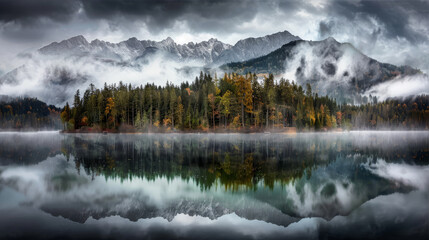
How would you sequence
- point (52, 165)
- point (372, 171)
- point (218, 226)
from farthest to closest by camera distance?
1. point (52, 165)
2. point (372, 171)
3. point (218, 226)

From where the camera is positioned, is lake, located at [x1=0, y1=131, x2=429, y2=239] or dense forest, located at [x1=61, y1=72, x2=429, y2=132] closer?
lake, located at [x1=0, y1=131, x2=429, y2=239]

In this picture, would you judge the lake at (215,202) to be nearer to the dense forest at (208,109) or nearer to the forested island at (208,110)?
the dense forest at (208,109)

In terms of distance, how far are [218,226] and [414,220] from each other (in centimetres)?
958

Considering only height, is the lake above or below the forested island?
below

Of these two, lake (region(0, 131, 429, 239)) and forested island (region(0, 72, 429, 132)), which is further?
forested island (region(0, 72, 429, 132))

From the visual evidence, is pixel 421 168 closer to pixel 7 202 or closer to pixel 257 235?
pixel 257 235

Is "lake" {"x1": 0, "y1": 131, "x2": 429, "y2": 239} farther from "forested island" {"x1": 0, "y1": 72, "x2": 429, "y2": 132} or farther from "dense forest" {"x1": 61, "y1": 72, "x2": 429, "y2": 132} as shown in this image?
"forested island" {"x1": 0, "y1": 72, "x2": 429, "y2": 132}

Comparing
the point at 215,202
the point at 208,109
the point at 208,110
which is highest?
the point at 208,109

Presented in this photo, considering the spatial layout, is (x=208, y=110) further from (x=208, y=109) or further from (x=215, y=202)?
(x=215, y=202)

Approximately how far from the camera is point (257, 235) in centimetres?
1318

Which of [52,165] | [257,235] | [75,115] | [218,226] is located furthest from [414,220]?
[75,115]

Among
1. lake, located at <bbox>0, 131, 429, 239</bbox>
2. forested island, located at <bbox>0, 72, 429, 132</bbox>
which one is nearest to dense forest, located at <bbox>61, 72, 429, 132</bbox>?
forested island, located at <bbox>0, 72, 429, 132</bbox>

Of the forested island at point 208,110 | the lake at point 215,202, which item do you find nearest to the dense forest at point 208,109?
the forested island at point 208,110

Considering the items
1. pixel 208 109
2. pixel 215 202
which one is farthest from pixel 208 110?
pixel 215 202
